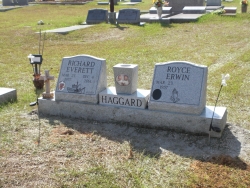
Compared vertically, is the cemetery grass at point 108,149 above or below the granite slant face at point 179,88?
below

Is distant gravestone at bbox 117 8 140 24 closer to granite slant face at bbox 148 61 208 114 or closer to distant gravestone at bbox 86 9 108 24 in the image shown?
distant gravestone at bbox 86 9 108 24

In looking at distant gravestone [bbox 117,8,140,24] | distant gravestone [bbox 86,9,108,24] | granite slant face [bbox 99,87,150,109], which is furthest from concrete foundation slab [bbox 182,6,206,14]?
granite slant face [bbox 99,87,150,109]

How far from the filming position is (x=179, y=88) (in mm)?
5703

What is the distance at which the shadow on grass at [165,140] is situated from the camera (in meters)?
5.06

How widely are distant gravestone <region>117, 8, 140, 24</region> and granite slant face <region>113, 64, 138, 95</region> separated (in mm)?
13049

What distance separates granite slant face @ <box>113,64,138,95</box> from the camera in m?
5.99

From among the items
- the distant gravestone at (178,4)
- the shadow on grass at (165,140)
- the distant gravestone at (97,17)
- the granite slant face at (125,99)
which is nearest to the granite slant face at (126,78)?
the granite slant face at (125,99)

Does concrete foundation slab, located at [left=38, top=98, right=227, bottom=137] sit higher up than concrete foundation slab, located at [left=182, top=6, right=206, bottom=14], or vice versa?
concrete foundation slab, located at [left=182, top=6, right=206, bottom=14]

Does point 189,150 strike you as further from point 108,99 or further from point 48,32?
point 48,32

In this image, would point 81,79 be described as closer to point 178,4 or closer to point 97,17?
point 97,17

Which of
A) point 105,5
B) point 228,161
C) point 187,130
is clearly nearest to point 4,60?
point 187,130

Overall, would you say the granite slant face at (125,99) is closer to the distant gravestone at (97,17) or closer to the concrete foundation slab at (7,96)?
the concrete foundation slab at (7,96)

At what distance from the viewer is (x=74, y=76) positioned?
21.0 ft

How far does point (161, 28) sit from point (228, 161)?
1306cm
